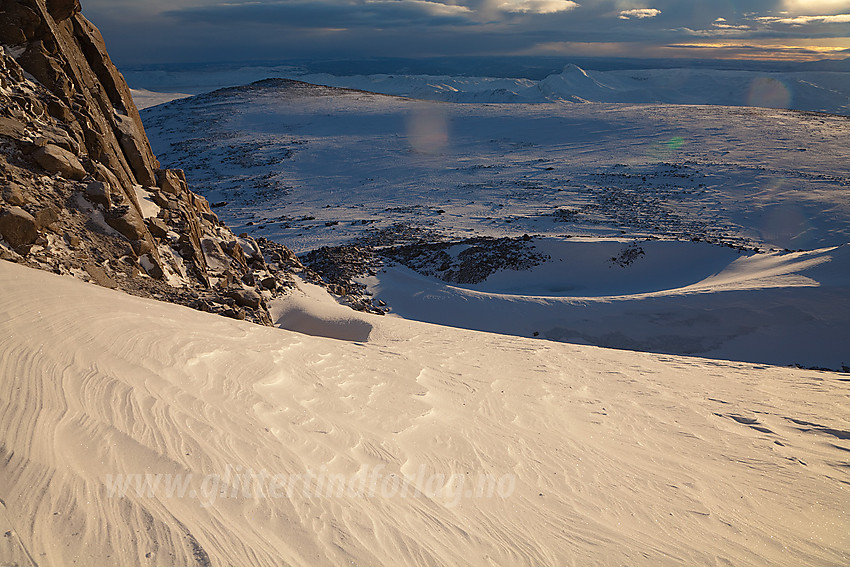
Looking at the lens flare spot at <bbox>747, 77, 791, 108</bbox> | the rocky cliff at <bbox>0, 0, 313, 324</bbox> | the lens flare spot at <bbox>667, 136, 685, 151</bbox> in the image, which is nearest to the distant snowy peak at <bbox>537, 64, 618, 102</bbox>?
the lens flare spot at <bbox>747, 77, 791, 108</bbox>

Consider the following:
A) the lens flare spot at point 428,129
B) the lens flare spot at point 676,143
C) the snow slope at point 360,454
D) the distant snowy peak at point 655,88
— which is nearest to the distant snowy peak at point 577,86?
the distant snowy peak at point 655,88

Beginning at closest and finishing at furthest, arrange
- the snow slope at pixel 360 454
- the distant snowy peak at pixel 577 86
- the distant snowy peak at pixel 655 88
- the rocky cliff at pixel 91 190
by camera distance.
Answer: the snow slope at pixel 360 454 < the rocky cliff at pixel 91 190 < the distant snowy peak at pixel 655 88 < the distant snowy peak at pixel 577 86

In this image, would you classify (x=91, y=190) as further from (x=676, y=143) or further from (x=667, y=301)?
(x=676, y=143)

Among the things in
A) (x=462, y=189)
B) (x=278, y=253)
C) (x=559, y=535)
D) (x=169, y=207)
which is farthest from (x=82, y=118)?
(x=462, y=189)

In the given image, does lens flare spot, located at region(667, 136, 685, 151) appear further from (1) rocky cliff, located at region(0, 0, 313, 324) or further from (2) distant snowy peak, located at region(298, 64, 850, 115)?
(2) distant snowy peak, located at region(298, 64, 850, 115)

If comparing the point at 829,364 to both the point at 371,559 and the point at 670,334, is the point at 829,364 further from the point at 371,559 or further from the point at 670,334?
the point at 371,559

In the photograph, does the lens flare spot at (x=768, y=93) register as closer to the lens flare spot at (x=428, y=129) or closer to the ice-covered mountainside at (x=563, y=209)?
the ice-covered mountainside at (x=563, y=209)
